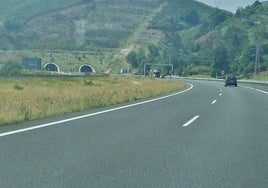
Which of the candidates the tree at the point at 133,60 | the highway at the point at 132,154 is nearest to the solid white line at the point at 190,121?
the highway at the point at 132,154

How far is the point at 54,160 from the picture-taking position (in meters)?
7.49

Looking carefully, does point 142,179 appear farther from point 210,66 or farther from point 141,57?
point 141,57

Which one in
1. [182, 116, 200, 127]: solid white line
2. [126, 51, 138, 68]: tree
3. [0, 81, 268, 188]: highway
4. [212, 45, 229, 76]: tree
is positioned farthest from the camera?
[126, 51, 138, 68]: tree

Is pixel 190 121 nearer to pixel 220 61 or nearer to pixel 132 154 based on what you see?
pixel 132 154

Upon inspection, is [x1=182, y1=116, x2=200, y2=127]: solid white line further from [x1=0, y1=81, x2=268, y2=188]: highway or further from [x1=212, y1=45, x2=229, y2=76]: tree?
[x1=212, y1=45, x2=229, y2=76]: tree

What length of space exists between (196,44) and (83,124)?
185406 millimetres

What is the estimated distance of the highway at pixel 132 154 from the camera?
20.5 ft

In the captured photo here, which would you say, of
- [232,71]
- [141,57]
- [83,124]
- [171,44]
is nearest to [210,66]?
[232,71]

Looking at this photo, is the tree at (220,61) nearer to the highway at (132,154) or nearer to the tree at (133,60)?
the tree at (133,60)

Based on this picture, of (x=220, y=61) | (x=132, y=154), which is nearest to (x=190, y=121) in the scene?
(x=132, y=154)

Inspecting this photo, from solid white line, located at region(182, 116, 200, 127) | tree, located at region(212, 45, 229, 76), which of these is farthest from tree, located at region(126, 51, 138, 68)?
solid white line, located at region(182, 116, 200, 127)

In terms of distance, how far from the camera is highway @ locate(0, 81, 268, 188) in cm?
626

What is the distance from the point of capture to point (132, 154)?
323 inches

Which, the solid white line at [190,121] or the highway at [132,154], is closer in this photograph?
the highway at [132,154]
